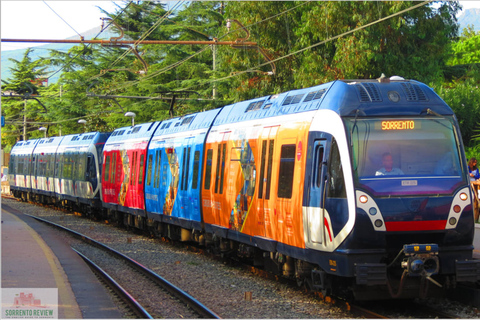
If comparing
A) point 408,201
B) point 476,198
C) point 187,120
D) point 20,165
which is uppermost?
point 187,120

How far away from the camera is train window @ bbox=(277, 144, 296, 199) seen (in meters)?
11.6

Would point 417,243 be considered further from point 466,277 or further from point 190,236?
point 190,236

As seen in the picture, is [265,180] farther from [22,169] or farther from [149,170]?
[22,169]

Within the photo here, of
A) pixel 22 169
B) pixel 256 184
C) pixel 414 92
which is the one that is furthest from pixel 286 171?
pixel 22 169

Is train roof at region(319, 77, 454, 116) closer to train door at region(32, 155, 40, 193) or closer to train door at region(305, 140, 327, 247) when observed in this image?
train door at region(305, 140, 327, 247)

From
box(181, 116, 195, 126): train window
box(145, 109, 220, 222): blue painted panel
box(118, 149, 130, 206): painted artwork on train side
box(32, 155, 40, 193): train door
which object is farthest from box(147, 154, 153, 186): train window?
box(32, 155, 40, 193): train door

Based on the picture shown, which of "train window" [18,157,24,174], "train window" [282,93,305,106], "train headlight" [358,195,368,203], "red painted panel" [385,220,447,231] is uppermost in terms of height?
"train window" [282,93,305,106]

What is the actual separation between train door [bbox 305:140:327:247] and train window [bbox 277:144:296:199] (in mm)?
855

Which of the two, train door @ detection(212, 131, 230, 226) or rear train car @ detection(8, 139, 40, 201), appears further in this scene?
rear train car @ detection(8, 139, 40, 201)

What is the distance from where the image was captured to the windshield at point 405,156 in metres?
9.84

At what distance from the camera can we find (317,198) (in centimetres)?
1049

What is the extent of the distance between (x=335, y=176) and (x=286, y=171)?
1853mm

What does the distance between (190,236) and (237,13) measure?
19.6 metres

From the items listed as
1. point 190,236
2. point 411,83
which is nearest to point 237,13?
point 190,236
